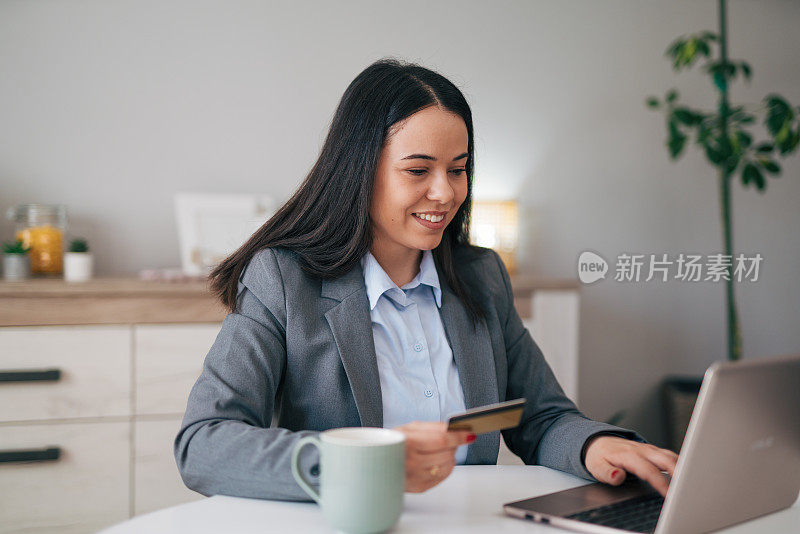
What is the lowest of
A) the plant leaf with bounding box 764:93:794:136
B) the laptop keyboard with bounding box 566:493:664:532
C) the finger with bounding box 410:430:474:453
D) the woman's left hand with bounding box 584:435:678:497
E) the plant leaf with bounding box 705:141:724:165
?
the laptop keyboard with bounding box 566:493:664:532

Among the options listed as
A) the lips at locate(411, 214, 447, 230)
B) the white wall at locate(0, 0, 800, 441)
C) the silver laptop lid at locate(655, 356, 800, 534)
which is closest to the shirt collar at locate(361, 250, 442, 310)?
the lips at locate(411, 214, 447, 230)

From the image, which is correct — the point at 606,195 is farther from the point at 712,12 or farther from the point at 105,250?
the point at 105,250

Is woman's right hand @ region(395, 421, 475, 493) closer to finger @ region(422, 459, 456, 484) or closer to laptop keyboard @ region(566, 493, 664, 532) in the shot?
finger @ region(422, 459, 456, 484)

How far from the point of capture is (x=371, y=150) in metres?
1.37

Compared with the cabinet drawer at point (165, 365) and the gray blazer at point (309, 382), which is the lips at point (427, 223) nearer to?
the gray blazer at point (309, 382)

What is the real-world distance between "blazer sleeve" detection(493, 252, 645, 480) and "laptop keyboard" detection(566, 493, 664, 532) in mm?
147

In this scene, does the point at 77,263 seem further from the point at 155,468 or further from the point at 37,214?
the point at 155,468

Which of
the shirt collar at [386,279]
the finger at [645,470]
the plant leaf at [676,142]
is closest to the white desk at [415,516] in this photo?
the finger at [645,470]

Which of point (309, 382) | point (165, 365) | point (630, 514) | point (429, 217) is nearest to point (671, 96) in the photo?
point (429, 217)

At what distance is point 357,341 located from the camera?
51.1 inches

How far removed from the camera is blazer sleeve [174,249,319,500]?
0.96 meters

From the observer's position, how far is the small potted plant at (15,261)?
233 cm

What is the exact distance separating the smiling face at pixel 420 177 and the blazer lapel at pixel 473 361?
15 cm

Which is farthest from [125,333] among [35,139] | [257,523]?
[257,523]
